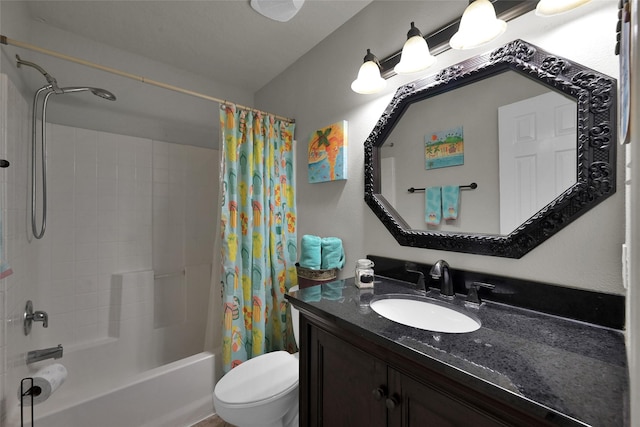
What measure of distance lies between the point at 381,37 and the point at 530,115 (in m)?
0.93

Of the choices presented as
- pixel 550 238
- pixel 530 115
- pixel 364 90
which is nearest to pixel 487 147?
pixel 530 115

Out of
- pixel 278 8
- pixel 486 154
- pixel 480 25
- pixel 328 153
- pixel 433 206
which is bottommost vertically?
pixel 433 206

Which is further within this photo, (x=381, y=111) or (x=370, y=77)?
(x=381, y=111)

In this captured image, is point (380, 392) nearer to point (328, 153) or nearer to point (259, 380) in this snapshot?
point (259, 380)

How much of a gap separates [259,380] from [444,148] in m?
1.44

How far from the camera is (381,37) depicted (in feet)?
4.90

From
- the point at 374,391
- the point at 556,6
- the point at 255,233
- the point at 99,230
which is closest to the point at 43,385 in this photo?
the point at 99,230

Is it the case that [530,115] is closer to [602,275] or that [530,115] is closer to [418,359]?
[602,275]

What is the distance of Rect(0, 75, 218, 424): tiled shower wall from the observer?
138 cm

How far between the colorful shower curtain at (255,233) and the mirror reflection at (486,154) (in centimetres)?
89

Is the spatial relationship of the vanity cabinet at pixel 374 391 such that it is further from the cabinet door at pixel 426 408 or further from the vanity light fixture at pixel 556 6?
the vanity light fixture at pixel 556 6

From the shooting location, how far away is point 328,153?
5.67 feet

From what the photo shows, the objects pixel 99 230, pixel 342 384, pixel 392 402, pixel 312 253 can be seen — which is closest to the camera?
pixel 392 402

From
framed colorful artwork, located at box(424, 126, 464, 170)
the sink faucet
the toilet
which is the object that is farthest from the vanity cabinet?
framed colorful artwork, located at box(424, 126, 464, 170)
